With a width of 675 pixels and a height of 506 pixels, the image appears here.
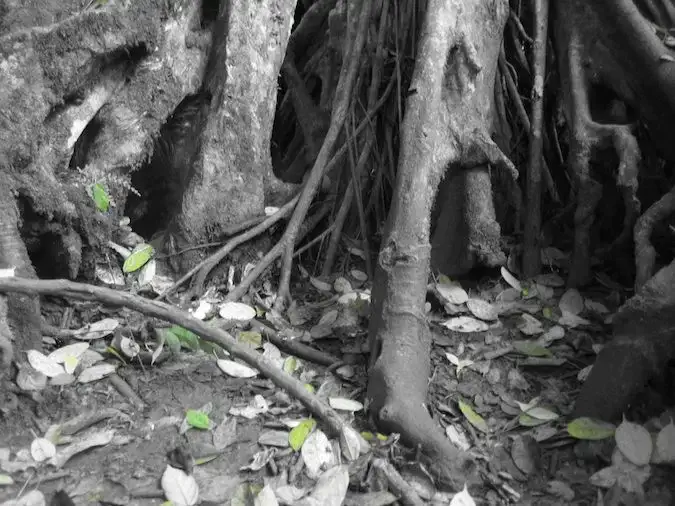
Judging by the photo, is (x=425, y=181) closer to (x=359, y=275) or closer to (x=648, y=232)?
(x=359, y=275)

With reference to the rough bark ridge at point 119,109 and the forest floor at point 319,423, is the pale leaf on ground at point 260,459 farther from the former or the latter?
the rough bark ridge at point 119,109

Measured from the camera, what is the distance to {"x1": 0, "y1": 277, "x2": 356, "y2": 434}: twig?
2.30 metres

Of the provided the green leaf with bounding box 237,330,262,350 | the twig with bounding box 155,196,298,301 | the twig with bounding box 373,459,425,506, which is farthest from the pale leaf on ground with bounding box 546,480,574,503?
the twig with bounding box 155,196,298,301

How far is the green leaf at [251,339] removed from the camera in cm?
285

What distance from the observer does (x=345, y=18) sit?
12.7ft

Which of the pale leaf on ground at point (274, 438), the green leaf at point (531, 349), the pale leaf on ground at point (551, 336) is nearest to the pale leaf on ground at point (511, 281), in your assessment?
the pale leaf on ground at point (551, 336)

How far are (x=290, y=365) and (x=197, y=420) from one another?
1.70 feet

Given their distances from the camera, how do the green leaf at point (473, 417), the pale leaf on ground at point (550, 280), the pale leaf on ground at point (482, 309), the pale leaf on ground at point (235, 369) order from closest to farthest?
the green leaf at point (473, 417), the pale leaf on ground at point (235, 369), the pale leaf on ground at point (482, 309), the pale leaf on ground at point (550, 280)

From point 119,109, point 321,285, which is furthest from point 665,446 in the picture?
point 119,109

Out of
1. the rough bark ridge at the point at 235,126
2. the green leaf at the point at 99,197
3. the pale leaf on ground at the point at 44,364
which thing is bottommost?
the pale leaf on ground at the point at 44,364

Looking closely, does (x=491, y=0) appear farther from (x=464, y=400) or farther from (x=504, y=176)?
(x=464, y=400)

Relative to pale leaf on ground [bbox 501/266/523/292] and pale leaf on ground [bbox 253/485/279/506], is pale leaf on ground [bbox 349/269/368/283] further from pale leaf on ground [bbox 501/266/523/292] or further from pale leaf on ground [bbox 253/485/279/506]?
pale leaf on ground [bbox 253/485/279/506]

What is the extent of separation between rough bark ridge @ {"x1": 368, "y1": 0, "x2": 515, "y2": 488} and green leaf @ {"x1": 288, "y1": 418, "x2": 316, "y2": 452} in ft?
0.82

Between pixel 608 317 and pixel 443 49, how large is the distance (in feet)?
4.97
